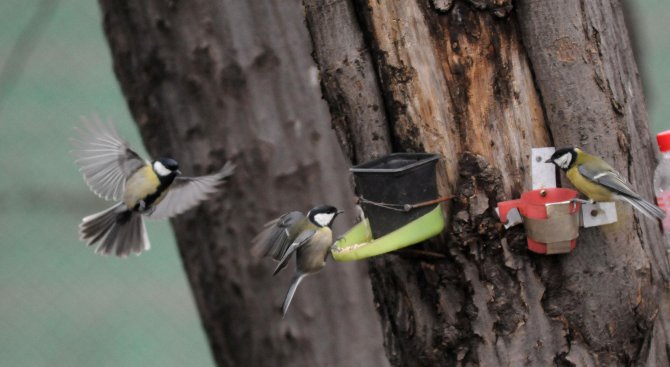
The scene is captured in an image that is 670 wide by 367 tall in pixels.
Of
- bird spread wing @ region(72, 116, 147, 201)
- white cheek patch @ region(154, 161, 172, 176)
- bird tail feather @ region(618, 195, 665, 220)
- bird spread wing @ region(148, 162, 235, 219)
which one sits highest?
bird spread wing @ region(72, 116, 147, 201)

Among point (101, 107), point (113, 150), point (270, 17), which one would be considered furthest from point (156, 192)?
point (101, 107)

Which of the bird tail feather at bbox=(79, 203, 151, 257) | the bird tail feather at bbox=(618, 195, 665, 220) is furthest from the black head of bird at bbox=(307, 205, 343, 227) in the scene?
the bird tail feather at bbox=(79, 203, 151, 257)

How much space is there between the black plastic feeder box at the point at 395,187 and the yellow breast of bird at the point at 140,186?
2.61 feet

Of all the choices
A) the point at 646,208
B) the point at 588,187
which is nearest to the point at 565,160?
the point at 588,187

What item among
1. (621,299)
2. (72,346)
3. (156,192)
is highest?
(156,192)

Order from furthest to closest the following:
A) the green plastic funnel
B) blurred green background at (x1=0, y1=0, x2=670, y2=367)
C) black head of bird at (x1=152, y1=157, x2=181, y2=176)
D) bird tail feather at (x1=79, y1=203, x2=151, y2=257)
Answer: blurred green background at (x1=0, y1=0, x2=670, y2=367)
bird tail feather at (x1=79, y1=203, x2=151, y2=257)
black head of bird at (x1=152, y1=157, x2=181, y2=176)
the green plastic funnel

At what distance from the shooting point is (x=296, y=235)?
7.75 ft

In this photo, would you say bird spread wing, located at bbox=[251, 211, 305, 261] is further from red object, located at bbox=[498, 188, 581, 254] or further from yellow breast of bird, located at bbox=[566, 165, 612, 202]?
yellow breast of bird, located at bbox=[566, 165, 612, 202]

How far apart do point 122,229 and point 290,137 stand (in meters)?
0.67

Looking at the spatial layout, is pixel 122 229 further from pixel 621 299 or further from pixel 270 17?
pixel 621 299

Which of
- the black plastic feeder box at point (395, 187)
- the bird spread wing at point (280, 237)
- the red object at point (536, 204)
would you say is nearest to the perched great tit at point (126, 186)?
the bird spread wing at point (280, 237)

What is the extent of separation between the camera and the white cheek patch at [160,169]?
2.61m

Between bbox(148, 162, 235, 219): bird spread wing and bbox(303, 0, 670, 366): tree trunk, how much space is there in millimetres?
781

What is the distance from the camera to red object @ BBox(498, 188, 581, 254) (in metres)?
2.09
